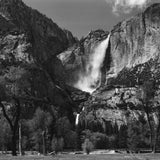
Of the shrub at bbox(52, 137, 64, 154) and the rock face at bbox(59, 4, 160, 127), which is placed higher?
the rock face at bbox(59, 4, 160, 127)

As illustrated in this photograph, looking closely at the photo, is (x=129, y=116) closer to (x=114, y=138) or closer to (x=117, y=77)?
(x=114, y=138)

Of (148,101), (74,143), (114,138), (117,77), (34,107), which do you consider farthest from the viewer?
(117,77)

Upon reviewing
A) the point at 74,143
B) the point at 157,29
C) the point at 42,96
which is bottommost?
the point at 74,143

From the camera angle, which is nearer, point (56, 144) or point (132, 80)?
Result: point (56, 144)

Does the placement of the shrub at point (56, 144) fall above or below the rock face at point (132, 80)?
below

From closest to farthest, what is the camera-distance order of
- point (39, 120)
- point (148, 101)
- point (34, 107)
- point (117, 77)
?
point (148, 101), point (39, 120), point (34, 107), point (117, 77)

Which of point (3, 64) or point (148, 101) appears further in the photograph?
point (3, 64)

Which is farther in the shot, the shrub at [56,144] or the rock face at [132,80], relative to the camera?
the rock face at [132,80]

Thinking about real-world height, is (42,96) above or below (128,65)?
below

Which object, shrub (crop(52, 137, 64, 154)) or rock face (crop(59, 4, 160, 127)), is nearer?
shrub (crop(52, 137, 64, 154))

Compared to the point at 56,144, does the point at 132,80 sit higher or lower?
higher

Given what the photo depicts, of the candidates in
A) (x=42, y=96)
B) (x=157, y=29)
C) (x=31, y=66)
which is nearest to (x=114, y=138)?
(x=42, y=96)
